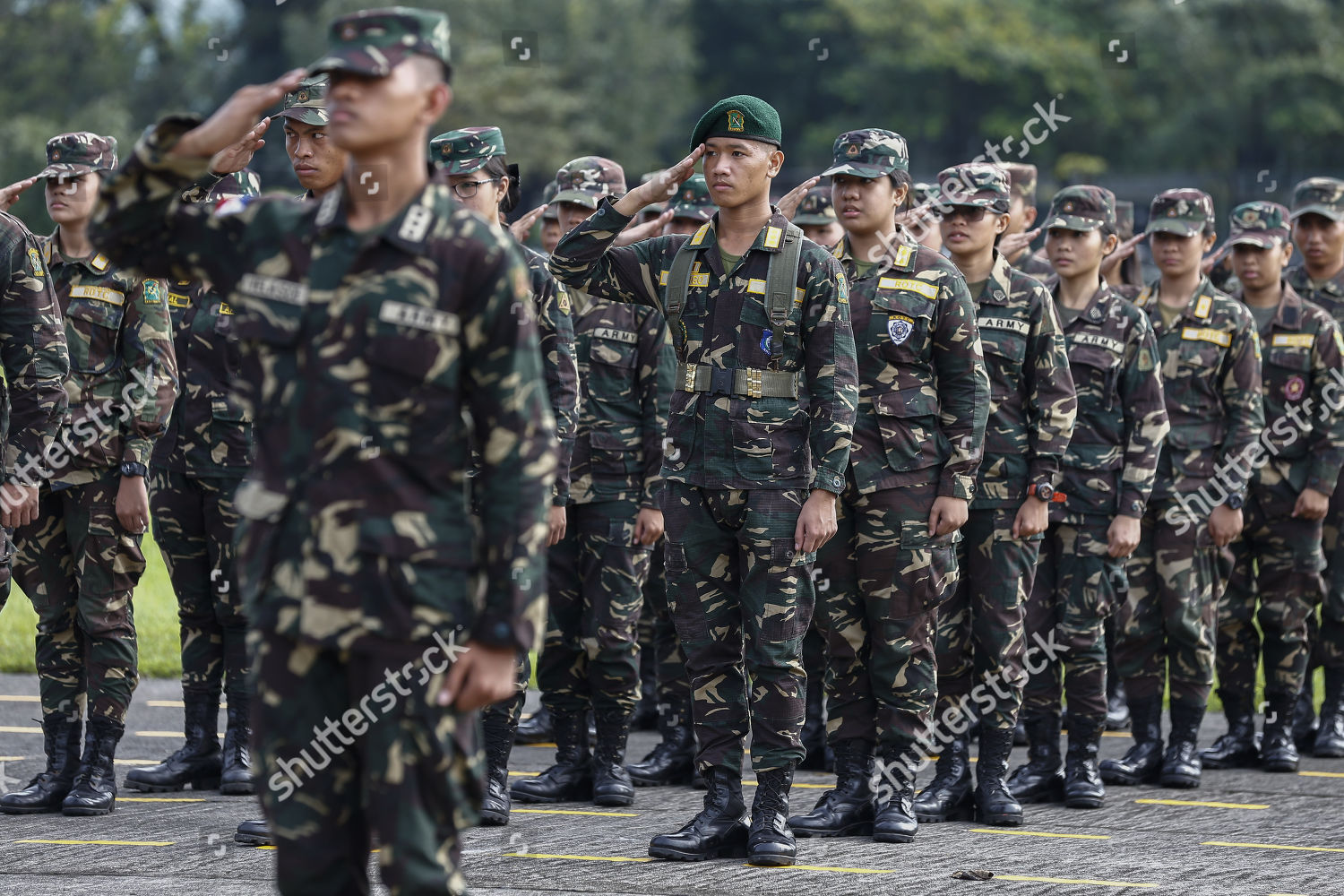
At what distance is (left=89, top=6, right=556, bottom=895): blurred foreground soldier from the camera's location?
371 centimetres

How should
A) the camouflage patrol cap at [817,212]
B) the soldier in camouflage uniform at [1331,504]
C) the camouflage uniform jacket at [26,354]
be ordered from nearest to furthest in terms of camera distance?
the camouflage uniform jacket at [26,354] → the soldier in camouflage uniform at [1331,504] → the camouflage patrol cap at [817,212]

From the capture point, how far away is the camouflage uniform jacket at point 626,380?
7871 millimetres

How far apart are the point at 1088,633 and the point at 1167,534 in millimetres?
897

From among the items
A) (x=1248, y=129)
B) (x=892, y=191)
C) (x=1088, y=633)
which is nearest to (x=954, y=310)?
(x=892, y=191)

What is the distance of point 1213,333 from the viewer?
859cm

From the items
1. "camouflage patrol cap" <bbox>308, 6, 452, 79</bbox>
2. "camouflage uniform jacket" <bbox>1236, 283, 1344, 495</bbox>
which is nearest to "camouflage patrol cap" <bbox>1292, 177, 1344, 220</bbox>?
"camouflage uniform jacket" <bbox>1236, 283, 1344, 495</bbox>

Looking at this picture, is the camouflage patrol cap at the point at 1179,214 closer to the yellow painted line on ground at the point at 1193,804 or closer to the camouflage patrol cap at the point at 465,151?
the yellow painted line on ground at the point at 1193,804

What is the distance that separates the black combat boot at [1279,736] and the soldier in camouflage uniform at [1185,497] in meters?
0.49

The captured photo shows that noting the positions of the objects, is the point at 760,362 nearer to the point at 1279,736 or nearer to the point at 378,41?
the point at 378,41

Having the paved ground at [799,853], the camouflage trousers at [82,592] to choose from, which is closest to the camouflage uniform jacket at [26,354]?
the camouflage trousers at [82,592]

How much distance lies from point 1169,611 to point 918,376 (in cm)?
231

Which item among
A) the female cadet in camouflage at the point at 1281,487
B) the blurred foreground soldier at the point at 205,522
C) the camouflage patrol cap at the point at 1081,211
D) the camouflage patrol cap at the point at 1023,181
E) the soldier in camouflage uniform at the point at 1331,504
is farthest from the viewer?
the camouflage patrol cap at the point at 1023,181

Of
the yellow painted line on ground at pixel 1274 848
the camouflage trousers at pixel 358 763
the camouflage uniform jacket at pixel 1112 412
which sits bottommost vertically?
the yellow painted line on ground at pixel 1274 848

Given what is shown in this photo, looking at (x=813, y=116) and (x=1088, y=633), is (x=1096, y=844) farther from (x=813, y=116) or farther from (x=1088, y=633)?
(x=813, y=116)
